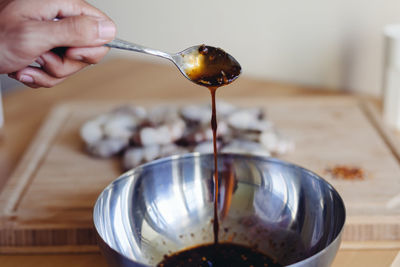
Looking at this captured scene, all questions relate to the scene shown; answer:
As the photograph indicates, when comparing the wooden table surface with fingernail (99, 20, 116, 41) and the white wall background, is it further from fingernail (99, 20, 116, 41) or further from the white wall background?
fingernail (99, 20, 116, 41)

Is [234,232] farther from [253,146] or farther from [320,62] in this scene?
[320,62]

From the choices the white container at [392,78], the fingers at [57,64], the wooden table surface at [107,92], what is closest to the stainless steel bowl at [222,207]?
the fingers at [57,64]

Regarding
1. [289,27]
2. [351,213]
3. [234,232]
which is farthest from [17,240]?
A: [289,27]

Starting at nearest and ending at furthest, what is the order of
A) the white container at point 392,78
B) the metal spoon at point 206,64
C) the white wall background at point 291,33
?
the metal spoon at point 206,64 → the white container at point 392,78 → the white wall background at point 291,33

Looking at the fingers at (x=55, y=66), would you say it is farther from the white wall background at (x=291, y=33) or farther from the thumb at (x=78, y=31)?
the white wall background at (x=291, y=33)

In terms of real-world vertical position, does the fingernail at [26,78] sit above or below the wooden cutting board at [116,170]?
above

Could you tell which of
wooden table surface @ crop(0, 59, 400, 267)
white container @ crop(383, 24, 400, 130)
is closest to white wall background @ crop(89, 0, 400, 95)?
wooden table surface @ crop(0, 59, 400, 267)
